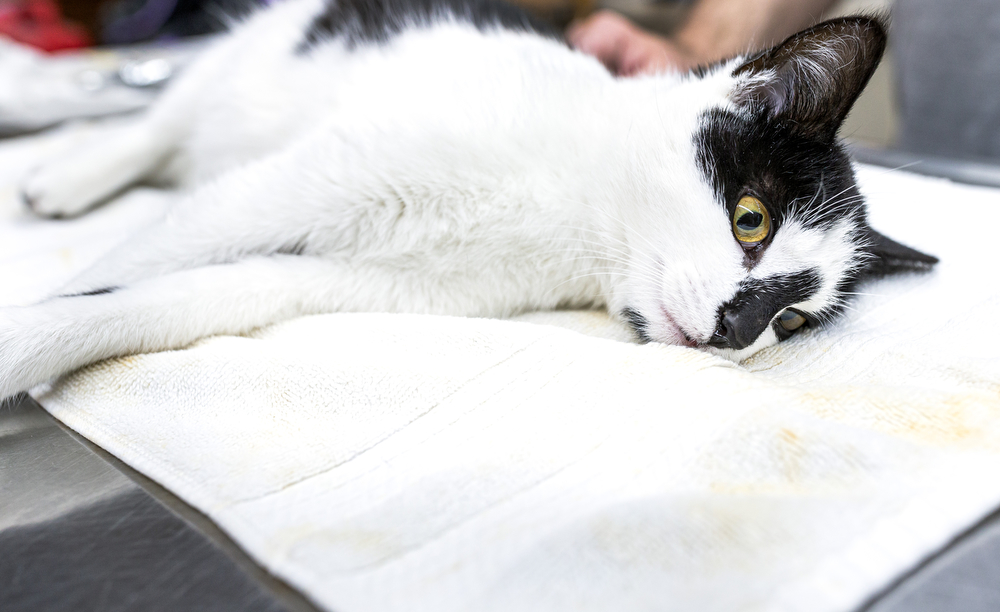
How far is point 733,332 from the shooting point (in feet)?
2.88

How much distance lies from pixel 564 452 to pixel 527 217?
1.60ft

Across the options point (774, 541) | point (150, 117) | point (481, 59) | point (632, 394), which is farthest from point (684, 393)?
point (150, 117)

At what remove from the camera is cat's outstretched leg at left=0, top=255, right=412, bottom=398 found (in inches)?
33.2

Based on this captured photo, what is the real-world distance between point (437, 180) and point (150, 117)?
101 centimetres

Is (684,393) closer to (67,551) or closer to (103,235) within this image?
(67,551)

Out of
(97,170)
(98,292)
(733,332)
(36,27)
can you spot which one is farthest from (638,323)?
(36,27)

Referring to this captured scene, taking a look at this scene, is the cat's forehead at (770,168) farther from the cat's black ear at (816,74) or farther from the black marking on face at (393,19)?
the black marking on face at (393,19)

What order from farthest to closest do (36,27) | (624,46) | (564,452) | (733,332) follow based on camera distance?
1. (36,27)
2. (624,46)
3. (733,332)
4. (564,452)

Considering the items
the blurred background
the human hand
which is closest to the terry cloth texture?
the blurred background

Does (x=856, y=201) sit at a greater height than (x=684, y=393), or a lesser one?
greater

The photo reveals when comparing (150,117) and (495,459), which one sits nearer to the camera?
(495,459)

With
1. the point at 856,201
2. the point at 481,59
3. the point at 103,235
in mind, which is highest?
the point at 481,59

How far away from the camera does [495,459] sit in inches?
26.8

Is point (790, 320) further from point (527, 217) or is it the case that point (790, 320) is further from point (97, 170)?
point (97, 170)
